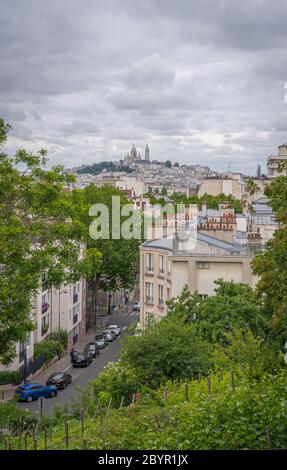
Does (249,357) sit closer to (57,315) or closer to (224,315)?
(224,315)

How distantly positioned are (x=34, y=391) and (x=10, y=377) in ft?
7.83

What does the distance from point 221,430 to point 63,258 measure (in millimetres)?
8773

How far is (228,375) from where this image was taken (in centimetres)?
1912

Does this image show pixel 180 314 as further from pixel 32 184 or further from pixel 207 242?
pixel 32 184

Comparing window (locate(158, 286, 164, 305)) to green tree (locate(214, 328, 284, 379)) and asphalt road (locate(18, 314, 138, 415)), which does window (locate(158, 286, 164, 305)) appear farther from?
green tree (locate(214, 328, 284, 379))

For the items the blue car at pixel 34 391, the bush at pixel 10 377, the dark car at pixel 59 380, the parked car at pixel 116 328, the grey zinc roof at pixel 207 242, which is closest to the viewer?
the grey zinc roof at pixel 207 242

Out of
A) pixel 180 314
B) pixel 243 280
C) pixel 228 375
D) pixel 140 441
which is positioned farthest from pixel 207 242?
pixel 140 441

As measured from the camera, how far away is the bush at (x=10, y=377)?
37.5 metres

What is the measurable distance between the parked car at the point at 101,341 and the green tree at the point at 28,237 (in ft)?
107

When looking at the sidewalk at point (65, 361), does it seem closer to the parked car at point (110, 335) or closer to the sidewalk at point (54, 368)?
the sidewalk at point (54, 368)

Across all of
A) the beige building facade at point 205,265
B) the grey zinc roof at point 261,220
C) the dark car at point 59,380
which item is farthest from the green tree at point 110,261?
the beige building facade at point 205,265

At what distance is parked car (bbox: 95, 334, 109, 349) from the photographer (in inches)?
2054

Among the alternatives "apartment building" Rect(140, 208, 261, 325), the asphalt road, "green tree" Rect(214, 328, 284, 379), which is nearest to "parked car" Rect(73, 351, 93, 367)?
the asphalt road

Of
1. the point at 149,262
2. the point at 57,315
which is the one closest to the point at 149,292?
the point at 149,262
